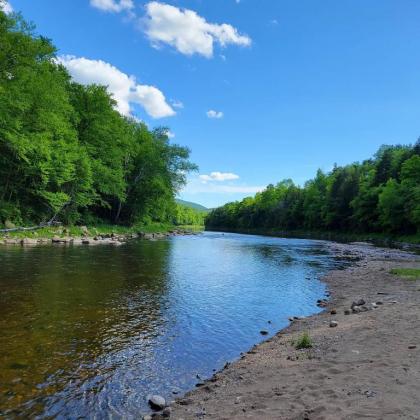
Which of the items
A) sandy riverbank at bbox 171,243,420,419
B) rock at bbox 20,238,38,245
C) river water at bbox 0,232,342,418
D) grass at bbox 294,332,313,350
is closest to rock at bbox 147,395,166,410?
river water at bbox 0,232,342,418

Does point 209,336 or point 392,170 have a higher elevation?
point 392,170

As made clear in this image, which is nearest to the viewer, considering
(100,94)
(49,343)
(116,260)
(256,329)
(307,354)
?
Result: (307,354)

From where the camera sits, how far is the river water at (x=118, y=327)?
23.3ft

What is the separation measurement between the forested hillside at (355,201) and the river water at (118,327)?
48.1m

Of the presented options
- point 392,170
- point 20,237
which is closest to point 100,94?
point 20,237

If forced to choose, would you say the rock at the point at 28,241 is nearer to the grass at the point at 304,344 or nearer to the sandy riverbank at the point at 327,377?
the sandy riverbank at the point at 327,377

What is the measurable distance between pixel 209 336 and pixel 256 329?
194 centimetres

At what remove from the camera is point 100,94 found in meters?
51.0

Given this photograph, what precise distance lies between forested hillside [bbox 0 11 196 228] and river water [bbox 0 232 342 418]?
50.7ft

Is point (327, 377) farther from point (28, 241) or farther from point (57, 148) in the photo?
point (57, 148)

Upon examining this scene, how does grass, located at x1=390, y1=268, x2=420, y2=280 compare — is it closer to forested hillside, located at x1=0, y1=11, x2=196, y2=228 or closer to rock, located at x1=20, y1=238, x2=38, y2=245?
rock, located at x1=20, y1=238, x2=38, y2=245

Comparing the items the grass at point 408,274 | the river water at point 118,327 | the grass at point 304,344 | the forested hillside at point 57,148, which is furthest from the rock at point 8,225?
the grass at point 408,274

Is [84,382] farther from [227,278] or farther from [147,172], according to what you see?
[147,172]

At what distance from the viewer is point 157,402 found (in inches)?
263
